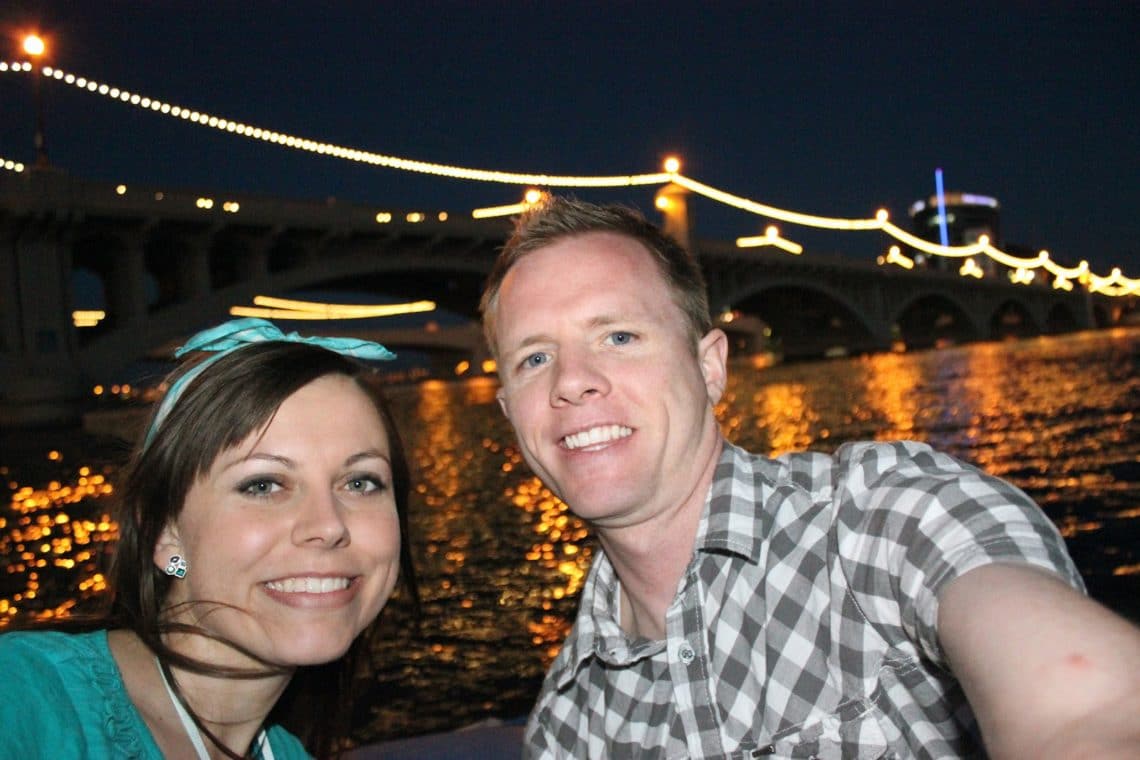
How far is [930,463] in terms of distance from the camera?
5.72ft

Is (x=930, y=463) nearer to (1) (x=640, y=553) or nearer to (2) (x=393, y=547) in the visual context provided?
(1) (x=640, y=553)

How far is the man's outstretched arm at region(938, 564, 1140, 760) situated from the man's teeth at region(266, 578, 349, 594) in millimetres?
1423

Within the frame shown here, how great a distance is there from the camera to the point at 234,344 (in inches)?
95.3

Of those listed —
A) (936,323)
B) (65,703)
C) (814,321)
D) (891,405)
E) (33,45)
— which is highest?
(33,45)

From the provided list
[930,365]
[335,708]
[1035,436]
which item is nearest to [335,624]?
[335,708]

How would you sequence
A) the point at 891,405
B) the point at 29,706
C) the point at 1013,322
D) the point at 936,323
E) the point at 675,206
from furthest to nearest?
the point at 1013,322 → the point at 936,323 → the point at 675,206 → the point at 891,405 → the point at 29,706

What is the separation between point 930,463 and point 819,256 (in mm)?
58061

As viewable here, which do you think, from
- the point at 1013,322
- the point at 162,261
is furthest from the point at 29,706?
the point at 1013,322

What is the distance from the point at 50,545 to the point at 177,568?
Answer: 36.3 feet

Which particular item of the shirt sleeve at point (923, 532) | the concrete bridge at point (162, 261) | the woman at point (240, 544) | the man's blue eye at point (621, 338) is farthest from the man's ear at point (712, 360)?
the concrete bridge at point (162, 261)

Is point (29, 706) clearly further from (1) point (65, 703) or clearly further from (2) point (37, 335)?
(2) point (37, 335)

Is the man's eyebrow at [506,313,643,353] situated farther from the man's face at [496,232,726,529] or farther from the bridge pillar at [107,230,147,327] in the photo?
the bridge pillar at [107,230,147,327]

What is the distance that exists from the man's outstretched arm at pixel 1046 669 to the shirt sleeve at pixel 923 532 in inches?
3.3

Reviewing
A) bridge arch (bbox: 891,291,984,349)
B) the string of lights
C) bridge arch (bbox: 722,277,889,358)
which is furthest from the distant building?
bridge arch (bbox: 722,277,889,358)
